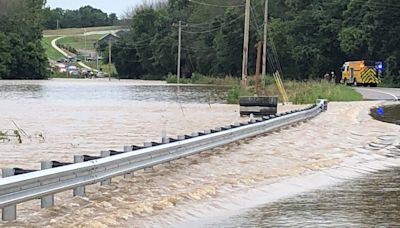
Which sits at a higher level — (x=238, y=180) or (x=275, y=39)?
(x=275, y=39)

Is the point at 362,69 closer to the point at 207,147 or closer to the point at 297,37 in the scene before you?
the point at 297,37

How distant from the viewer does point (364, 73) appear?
68062 millimetres

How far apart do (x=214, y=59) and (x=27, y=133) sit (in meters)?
86.0

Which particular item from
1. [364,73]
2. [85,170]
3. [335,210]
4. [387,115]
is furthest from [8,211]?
[364,73]

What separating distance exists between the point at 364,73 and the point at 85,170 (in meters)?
61.4

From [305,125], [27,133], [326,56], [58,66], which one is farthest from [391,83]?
[58,66]

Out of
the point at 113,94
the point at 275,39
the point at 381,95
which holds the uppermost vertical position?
the point at 275,39

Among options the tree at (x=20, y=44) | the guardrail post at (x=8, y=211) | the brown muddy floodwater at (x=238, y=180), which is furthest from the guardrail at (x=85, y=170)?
the tree at (x=20, y=44)

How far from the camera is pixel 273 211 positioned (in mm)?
9297

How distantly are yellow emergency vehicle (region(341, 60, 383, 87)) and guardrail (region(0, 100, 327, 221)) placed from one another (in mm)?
55498

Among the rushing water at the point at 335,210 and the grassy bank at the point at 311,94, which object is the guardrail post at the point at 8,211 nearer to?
the rushing water at the point at 335,210

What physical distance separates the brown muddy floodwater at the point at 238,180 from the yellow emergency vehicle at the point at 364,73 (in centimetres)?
4790

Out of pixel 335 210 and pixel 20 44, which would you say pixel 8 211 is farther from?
pixel 20 44

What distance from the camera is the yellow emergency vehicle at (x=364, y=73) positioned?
68.2 metres
